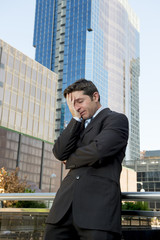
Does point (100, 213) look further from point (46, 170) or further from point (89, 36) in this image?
point (89, 36)

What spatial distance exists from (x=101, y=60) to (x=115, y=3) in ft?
102

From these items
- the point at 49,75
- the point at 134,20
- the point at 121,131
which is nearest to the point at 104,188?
the point at 121,131

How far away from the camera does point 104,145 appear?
2.14 m

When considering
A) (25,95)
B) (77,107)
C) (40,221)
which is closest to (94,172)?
(77,107)

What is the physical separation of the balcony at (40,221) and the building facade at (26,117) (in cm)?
4515

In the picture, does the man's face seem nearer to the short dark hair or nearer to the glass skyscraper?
the short dark hair

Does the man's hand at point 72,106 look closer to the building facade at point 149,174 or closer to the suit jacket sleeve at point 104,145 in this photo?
the suit jacket sleeve at point 104,145

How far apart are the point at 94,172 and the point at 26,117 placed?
54.1 m

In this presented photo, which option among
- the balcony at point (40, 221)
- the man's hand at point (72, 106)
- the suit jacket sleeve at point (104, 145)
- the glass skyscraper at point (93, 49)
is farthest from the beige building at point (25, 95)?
the suit jacket sleeve at point (104, 145)

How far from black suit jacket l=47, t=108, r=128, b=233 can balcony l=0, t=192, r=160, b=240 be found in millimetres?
599

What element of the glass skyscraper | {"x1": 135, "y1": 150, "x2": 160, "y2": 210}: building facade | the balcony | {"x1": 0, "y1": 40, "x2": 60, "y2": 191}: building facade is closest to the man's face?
the balcony

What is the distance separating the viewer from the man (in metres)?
1.94

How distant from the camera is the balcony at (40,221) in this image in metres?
2.79

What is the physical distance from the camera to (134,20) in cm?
14050
